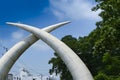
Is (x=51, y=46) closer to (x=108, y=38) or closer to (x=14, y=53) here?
(x=14, y=53)

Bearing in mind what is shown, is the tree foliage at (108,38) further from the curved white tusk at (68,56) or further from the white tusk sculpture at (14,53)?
the white tusk sculpture at (14,53)

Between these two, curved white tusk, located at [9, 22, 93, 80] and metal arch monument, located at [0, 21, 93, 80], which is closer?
curved white tusk, located at [9, 22, 93, 80]

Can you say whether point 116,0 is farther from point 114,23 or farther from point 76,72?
point 76,72

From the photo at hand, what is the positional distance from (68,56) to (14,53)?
3517 mm

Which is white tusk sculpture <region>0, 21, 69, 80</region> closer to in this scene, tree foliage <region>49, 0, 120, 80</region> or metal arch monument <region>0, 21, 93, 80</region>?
metal arch monument <region>0, 21, 93, 80</region>

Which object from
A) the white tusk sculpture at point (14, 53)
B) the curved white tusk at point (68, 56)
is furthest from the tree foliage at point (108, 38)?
the white tusk sculpture at point (14, 53)

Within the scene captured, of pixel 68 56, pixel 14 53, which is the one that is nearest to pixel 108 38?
pixel 68 56

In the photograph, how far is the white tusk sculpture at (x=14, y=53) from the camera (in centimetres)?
2145

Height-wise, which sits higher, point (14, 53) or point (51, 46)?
point (14, 53)

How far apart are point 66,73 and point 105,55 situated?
64.6ft

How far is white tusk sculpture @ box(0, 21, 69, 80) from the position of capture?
21.5 metres

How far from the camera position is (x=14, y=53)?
21.6 metres

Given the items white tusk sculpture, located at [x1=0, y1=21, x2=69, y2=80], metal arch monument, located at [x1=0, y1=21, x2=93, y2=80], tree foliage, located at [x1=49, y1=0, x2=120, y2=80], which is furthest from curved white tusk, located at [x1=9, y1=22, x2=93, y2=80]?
tree foliage, located at [x1=49, y1=0, x2=120, y2=80]

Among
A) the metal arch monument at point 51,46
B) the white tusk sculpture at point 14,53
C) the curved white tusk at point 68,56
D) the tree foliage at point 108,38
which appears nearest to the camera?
the curved white tusk at point 68,56
